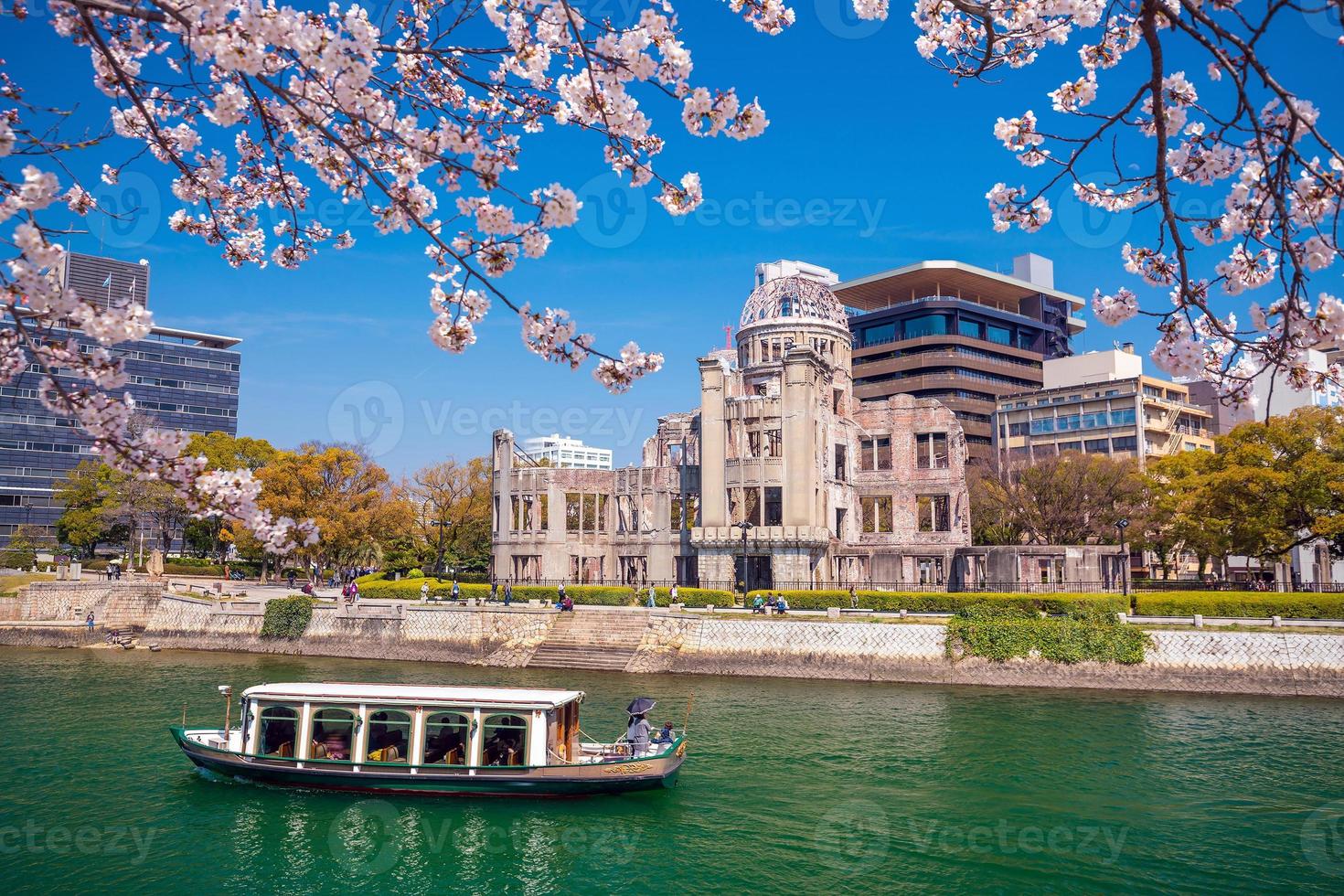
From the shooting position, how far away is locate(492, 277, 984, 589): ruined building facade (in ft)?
187

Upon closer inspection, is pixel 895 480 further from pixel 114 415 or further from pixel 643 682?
pixel 114 415

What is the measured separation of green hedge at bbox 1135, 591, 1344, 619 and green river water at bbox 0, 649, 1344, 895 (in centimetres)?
837

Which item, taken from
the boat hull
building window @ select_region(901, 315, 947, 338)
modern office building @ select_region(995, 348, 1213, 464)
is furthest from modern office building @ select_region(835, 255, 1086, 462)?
the boat hull

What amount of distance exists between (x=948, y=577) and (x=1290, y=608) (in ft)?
76.3

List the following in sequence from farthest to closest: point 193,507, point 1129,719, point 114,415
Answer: point 1129,719 → point 193,507 → point 114,415

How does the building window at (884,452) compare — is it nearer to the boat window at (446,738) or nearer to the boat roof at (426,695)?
the boat roof at (426,695)

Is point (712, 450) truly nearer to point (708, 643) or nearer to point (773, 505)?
point (773, 505)

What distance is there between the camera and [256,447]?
83.9 metres

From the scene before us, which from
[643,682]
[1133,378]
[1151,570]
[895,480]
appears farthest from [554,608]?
[1133,378]

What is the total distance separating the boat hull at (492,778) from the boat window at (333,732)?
63cm

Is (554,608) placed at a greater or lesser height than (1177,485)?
lesser

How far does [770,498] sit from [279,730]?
38487mm

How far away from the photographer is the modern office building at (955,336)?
11894 cm

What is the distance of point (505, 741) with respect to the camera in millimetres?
23938
